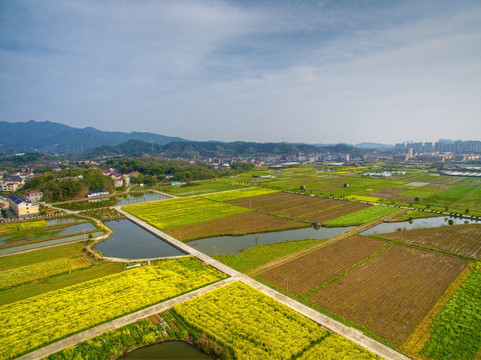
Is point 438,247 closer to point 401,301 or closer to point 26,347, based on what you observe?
point 401,301

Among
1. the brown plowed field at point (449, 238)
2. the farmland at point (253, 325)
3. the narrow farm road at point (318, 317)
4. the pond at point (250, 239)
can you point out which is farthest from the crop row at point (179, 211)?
the brown plowed field at point (449, 238)

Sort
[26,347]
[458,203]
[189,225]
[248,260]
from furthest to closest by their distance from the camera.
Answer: [458,203] < [189,225] < [248,260] < [26,347]

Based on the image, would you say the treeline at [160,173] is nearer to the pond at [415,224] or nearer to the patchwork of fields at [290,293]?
the patchwork of fields at [290,293]

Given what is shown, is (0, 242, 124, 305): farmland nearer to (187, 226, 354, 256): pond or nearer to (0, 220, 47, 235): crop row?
(187, 226, 354, 256): pond

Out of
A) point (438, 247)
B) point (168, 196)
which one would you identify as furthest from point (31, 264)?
point (438, 247)

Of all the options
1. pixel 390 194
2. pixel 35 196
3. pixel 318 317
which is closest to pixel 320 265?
pixel 318 317

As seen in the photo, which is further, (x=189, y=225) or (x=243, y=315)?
(x=189, y=225)
